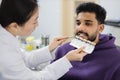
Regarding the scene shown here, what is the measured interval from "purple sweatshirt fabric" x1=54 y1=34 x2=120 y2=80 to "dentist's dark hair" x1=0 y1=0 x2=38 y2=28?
0.56 meters

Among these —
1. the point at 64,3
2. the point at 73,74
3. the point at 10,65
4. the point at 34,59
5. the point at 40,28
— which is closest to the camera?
the point at 10,65

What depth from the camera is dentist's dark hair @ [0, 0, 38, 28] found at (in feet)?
3.34

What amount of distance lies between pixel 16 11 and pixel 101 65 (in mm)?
643

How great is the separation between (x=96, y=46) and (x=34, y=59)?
0.40m

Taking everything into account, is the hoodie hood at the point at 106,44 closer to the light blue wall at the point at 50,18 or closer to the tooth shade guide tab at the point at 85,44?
the tooth shade guide tab at the point at 85,44

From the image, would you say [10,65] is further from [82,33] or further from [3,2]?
[82,33]

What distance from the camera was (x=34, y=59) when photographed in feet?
4.47

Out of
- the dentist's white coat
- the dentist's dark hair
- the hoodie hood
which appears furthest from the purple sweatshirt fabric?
the dentist's dark hair

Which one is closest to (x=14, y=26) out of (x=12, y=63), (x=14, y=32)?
(x=14, y=32)

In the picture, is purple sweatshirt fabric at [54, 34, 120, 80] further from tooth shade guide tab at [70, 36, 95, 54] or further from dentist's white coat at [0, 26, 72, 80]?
dentist's white coat at [0, 26, 72, 80]

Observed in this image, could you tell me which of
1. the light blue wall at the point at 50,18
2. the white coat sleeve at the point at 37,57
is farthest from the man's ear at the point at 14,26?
the light blue wall at the point at 50,18

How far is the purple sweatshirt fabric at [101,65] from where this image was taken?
1.35 metres

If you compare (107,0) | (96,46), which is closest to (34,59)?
(96,46)

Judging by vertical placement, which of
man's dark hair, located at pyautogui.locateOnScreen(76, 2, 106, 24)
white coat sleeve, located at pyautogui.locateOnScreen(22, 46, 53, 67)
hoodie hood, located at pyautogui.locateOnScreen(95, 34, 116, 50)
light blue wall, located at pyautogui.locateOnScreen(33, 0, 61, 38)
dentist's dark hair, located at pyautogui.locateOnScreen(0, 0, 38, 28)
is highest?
dentist's dark hair, located at pyautogui.locateOnScreen(0, 0, 38, 28)
